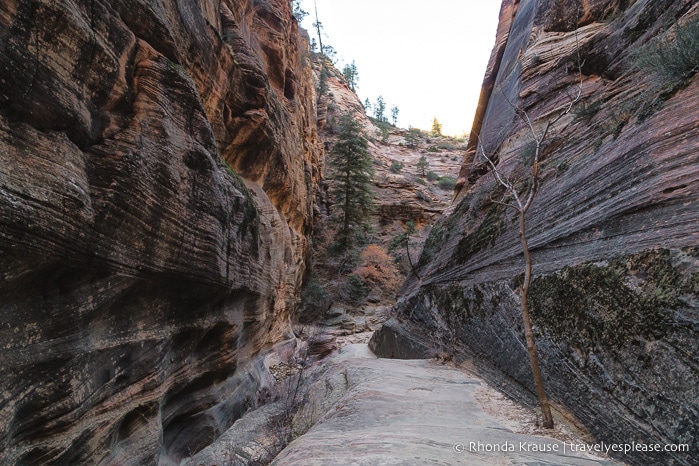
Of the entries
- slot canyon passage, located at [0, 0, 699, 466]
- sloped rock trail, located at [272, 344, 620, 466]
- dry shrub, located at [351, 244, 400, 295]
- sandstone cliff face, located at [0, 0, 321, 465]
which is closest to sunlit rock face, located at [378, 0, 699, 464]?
slot canyon passage, located at [0, 0, 699, 466]

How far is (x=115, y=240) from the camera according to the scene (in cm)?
442

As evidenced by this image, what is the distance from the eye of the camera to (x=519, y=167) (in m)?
8.40

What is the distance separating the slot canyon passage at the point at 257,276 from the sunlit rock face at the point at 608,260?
0.03 metres

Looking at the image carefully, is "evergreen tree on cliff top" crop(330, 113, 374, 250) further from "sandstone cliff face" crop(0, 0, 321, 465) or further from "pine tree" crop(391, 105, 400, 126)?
"pine tree" crop(391, 105, 400, 126)

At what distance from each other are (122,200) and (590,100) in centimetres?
896

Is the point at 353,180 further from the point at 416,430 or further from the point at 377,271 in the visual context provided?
the point at 416,430

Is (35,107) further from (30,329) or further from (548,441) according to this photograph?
(548,441)

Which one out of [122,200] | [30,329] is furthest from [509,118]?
[30,329]

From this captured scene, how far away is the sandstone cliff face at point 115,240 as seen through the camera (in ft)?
11.5

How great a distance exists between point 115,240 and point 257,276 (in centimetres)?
509

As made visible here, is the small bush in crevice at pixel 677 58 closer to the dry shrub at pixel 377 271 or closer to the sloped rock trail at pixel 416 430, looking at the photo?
the sloped rock trail at pixel 416 430

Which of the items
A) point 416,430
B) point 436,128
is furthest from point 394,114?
point 416,430

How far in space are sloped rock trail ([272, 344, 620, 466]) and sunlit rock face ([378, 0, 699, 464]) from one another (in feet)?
2.38

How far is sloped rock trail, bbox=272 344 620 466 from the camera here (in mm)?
3016
